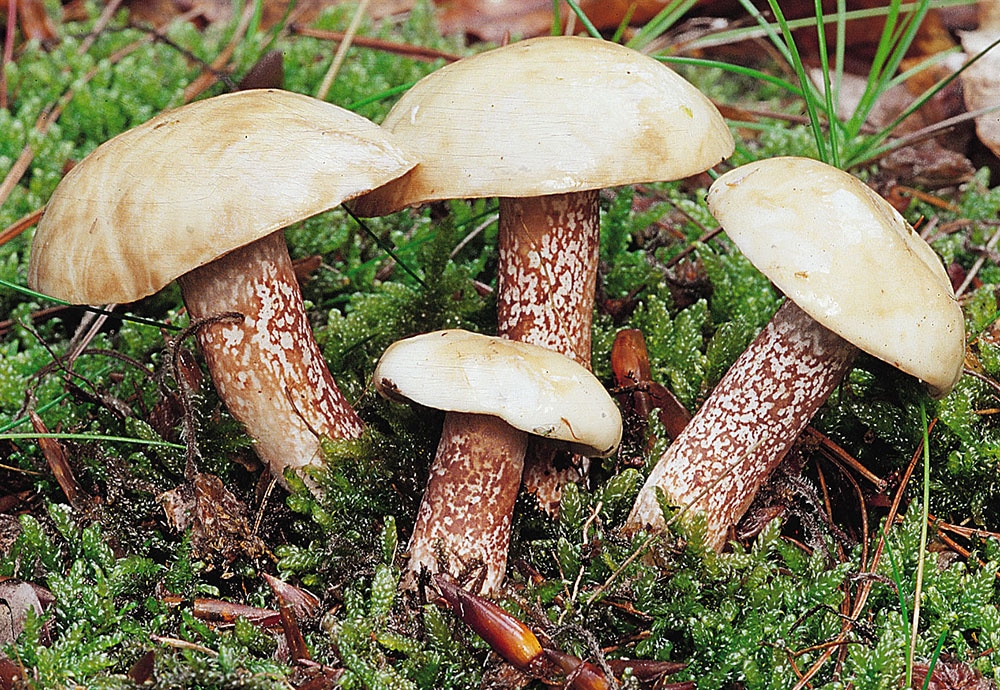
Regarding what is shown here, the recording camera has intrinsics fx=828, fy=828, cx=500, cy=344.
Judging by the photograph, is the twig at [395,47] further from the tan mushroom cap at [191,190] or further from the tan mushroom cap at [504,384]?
the tan mushroom cap at [504,384]

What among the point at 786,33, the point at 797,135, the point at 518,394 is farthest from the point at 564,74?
the point at 797,135

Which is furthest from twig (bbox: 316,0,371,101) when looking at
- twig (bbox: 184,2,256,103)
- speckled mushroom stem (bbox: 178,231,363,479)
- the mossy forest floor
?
speckled mushroom stem (bbox: 178,231,363,479)

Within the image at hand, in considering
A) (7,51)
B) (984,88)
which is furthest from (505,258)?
(7,51)

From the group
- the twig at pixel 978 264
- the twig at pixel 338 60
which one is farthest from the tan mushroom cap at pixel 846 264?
the twig at pixel 338 60

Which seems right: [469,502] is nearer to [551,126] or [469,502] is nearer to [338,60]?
[551,126]

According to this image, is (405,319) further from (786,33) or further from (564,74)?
(786,33)

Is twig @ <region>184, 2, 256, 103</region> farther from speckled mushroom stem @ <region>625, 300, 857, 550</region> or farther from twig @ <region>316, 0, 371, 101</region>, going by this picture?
speckled mushroom stem @ <region>625, 300, 857, 550</region>
